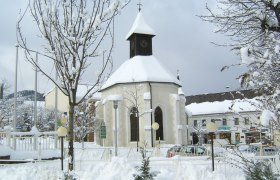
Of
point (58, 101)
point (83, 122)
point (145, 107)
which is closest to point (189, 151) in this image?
point (145, 107)

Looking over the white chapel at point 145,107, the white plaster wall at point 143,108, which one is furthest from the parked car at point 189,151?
the white plaster wall at point 143,108

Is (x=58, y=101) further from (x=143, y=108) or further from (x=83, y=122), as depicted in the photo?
(x=143, y=108)

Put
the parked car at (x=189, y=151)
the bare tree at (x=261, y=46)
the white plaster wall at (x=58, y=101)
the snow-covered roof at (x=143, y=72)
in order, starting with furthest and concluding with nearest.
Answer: the white plaster wall at (x=58, y=101)
the snow-covered roof at (x=143, y=72)
the parked car at (x=189, y=151)
the bare tree at (x=261, y=46)

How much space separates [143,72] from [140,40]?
5093mm

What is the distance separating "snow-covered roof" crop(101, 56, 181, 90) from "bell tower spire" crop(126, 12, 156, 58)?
32.8 inches

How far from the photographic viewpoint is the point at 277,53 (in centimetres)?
559

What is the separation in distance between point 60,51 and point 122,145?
2642 cm

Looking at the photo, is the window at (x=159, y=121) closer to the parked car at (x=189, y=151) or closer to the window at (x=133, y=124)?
the window at (x=133, y=124)

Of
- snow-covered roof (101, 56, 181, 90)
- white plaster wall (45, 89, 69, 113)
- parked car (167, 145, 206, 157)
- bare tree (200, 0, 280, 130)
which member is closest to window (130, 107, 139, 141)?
snow-covered roof (101, 56, 181, 90)

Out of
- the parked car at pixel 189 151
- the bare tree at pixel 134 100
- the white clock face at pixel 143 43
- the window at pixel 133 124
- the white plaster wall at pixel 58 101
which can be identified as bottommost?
the parked car at pixel 189 151

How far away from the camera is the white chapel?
122 ft

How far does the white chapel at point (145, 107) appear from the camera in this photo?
37.1 meters

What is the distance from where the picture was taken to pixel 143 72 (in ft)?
127

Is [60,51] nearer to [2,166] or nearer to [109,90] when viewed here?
[2,166]
